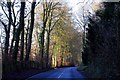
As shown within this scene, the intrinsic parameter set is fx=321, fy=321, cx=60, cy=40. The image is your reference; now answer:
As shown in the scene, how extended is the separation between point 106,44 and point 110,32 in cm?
90

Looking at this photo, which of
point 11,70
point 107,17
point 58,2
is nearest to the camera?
point 107,17

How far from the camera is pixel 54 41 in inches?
3221

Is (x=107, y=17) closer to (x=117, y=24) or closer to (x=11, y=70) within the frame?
(x=117, y=24)

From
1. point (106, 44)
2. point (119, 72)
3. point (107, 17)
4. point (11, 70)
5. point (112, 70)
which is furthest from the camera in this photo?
point (11, 70)

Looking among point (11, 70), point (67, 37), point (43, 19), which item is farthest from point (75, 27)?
point (11, 70)

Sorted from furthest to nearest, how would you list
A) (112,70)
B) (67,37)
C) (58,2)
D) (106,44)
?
1. (67,37)
2. (58,2)
3. (106,44)
4. (112,70)

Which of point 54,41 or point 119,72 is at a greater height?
point 54,41

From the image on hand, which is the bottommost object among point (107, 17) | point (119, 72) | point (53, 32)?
point (119, 72)

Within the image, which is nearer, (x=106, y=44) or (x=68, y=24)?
(x=106, y=44)

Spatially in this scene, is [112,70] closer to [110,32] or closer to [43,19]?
[110,32]

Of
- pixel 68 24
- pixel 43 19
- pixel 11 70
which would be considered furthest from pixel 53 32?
pixel 11 70

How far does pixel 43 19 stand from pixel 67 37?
18.0 m

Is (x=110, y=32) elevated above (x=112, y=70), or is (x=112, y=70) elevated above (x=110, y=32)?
(x=110, y=32)

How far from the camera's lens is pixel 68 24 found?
75.4 metres
